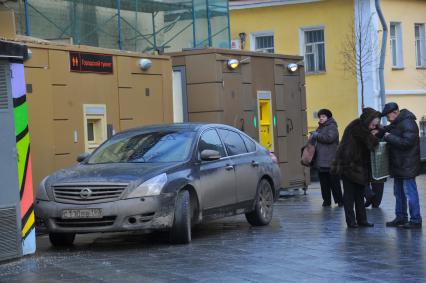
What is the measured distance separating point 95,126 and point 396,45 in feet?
71.5

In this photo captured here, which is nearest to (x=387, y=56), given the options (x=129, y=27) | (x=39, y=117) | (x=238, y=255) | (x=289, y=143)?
(x=289, y=143)

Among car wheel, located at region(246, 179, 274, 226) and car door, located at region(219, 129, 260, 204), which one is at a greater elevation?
car door, located at region(219, 129, 260, 204)

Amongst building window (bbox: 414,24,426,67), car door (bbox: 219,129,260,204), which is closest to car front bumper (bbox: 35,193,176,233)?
car door (bbox: 219,129,260,204)

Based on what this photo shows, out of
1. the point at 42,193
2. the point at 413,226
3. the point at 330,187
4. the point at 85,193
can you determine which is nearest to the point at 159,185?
the point at 85,193

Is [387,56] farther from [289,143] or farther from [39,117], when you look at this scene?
[39,117]

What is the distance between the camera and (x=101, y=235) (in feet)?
42.5

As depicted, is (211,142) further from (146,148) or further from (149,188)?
(149,188)

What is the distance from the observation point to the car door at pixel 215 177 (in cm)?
1186

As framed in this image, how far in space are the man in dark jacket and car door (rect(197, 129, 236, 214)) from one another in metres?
2.30

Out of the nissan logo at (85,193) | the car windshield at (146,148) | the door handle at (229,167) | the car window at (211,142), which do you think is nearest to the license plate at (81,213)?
the nissan logo at (85,193)

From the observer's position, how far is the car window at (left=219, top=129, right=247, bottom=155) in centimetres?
1300

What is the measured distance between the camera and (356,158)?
497 inches

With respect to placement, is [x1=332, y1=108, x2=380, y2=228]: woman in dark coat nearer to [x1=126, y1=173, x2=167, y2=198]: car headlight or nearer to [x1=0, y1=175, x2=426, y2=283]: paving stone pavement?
[x1=0, y1=175, x2=426, y2=283]: paving stone pavement

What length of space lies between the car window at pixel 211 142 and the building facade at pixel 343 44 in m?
19.8
